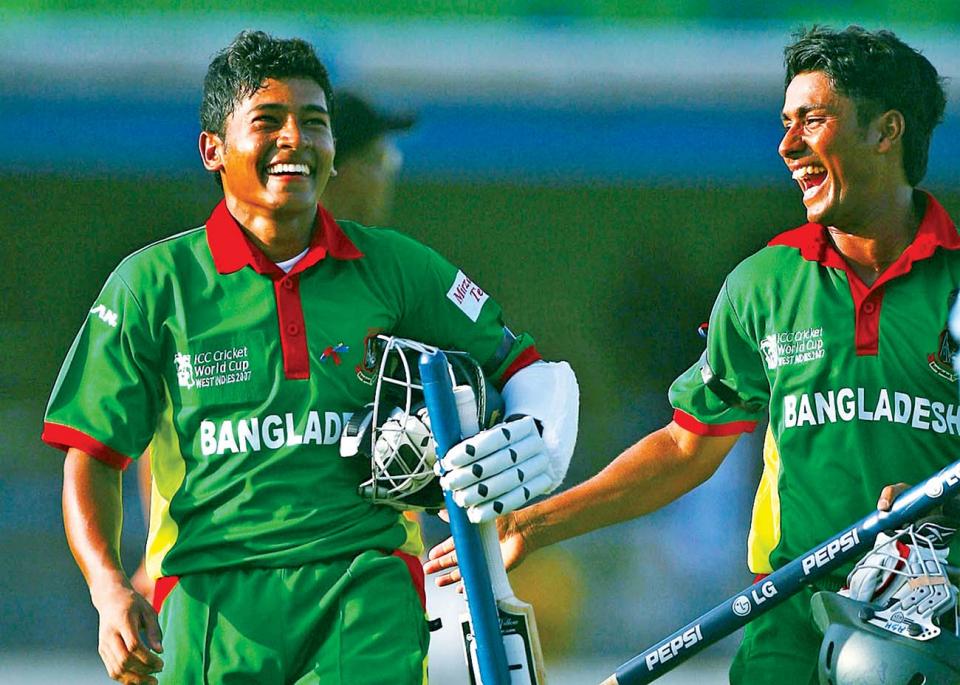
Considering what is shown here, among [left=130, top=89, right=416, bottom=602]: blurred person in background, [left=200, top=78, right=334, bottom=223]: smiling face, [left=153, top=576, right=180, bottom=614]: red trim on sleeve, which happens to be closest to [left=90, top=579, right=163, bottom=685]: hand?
[left=153, top=576, right=180, bottom=614]: red trim on sleeve

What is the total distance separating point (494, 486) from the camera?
3.57m

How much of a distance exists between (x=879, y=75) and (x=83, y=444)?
1.76 m

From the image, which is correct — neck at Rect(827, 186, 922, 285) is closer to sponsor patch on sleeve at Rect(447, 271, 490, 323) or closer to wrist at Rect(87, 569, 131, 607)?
sponsor patch on sleeve at Rect(447, 271, 490, 323)

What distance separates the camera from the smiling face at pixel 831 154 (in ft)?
13.2

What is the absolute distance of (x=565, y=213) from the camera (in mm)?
9945

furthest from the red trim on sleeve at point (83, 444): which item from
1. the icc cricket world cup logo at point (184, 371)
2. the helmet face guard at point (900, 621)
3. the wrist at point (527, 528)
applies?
the helmet face guard at point (900, 621)

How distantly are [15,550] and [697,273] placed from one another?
3.50 meters

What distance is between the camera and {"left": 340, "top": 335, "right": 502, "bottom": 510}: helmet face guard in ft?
12.0

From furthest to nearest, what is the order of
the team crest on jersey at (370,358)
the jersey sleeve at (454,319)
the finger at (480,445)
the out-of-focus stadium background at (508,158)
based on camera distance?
1. the out-of-focus stadium background at (508,158)
2. the jersey sleeve at (454,319)
3. the team crest on jersey at (370,358)
4. the finger at (480,445)

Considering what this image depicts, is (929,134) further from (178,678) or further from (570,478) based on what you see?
(570,478)

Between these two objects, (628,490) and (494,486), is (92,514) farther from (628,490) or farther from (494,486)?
(628,490)

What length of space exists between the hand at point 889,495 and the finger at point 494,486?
66cm

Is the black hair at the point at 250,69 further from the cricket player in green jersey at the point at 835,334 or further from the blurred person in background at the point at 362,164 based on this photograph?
the blurred person in background at the point at 362,164

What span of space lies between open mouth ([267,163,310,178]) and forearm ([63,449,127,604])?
0.64 metres
